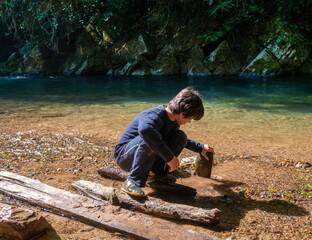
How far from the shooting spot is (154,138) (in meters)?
2.16

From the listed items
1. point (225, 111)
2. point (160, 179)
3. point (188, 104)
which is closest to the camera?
point (188, 104)

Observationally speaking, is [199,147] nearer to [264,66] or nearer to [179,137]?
[179,137]

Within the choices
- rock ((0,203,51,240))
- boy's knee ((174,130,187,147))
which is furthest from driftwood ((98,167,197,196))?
rock ((0,203,51,240))

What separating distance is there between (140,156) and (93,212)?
1.85 ft

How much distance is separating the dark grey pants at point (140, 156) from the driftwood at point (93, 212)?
14.3 inches

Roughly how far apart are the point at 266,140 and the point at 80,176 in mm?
2736

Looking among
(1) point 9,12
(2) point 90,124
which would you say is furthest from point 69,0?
(2) point 90,124

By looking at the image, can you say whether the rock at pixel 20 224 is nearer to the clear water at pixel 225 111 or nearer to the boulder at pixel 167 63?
the clear water at pixel 225 111

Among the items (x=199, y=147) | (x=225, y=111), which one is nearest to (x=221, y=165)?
(x=199, y=147)

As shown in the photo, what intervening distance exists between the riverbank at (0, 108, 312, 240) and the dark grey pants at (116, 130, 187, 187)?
0.38 metres

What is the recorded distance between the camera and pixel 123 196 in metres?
2.25

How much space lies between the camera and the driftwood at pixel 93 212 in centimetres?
178

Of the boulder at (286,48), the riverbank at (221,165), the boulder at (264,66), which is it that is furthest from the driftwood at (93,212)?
the boulder at (286,48)

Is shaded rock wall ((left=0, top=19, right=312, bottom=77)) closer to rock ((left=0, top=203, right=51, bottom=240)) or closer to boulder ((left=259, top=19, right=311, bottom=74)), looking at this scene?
boulder ((left=259, top=19, right=311, bottom=74))
